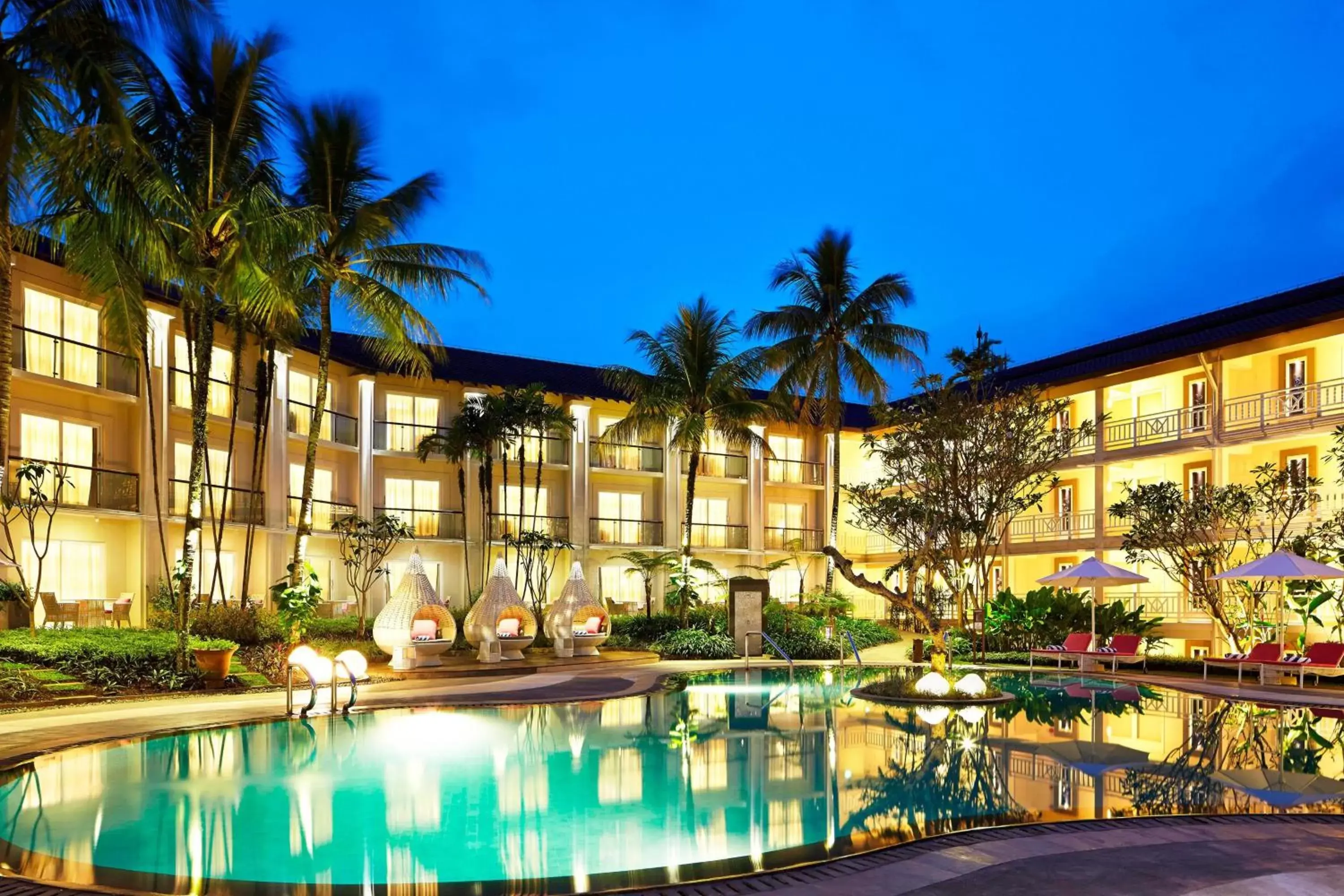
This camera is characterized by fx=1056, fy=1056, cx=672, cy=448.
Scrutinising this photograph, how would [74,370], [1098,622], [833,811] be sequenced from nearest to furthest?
[833,811] < [74,370] < [1098,622]

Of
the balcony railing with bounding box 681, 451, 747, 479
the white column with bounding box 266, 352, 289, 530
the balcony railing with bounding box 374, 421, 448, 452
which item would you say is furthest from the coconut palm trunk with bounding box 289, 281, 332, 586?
the balcony railing with bounding box 681, 451, 747, 479

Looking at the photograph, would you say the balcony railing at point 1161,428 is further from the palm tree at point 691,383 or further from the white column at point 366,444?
the white column at point 366,444

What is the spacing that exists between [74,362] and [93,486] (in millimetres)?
2732

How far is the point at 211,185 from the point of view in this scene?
54.8ft

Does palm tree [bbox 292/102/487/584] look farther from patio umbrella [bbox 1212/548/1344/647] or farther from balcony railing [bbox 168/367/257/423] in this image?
patio umbrella [bbox 1212/548/1344/647]

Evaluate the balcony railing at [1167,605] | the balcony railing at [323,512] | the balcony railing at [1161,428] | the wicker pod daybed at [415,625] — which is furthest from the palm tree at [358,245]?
the balcony railing at [1161,428]

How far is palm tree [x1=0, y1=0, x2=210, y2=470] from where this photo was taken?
1038 cm

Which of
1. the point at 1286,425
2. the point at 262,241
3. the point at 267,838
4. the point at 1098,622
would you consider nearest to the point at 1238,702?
the point at 1098,622

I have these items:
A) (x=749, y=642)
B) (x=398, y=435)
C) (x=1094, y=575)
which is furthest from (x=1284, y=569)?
(x=398, y=435)

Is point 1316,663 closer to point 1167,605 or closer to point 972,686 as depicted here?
point 972,686

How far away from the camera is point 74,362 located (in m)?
22.6

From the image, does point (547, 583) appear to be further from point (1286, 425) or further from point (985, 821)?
point (985, 821)

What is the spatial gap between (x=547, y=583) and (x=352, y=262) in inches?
619

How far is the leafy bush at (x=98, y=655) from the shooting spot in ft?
51.6
